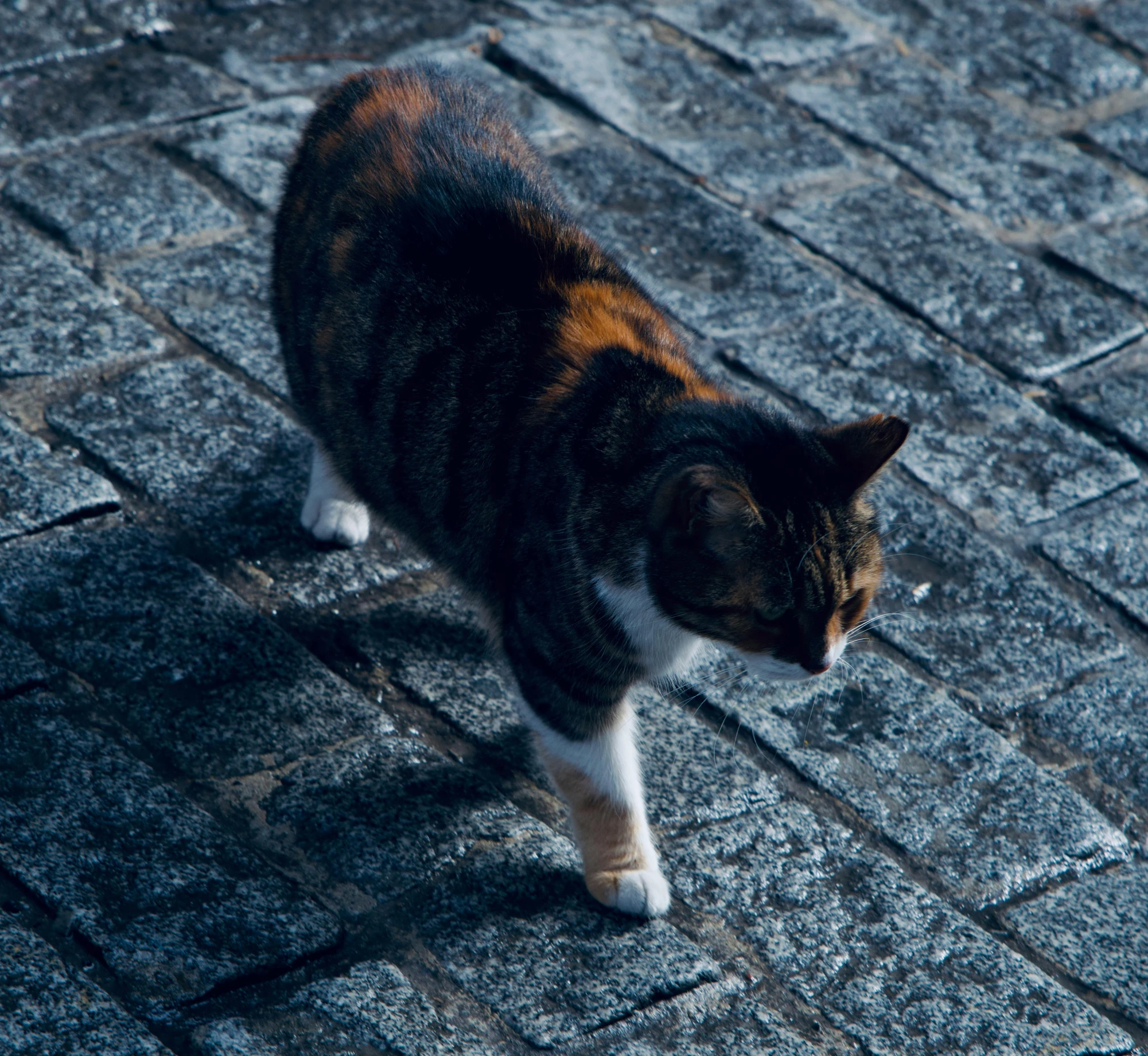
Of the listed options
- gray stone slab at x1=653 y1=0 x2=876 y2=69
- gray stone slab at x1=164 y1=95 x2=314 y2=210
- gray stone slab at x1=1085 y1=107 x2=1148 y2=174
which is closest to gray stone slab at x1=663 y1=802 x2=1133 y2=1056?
gray stone slab at x1=164 y1=95 x2=314 y2=210

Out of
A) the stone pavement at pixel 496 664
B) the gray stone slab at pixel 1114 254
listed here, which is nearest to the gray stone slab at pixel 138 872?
the stone pavement at pixel 496 664

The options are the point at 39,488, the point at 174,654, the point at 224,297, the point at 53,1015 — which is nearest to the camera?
the point at 53,1015

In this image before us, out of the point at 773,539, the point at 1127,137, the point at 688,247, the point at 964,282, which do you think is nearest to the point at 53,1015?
the point at 773,539

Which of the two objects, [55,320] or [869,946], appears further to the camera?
[55,320]

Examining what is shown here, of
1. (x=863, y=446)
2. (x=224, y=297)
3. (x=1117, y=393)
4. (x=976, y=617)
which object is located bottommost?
(x=976, y=617)

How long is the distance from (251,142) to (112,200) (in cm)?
51

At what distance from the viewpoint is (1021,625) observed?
342 cm

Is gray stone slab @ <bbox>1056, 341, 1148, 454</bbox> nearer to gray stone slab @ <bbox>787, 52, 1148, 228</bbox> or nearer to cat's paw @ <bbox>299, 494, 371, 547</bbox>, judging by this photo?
gray stone slab @ <bbox>787, 52, 1148, 228</bbox>

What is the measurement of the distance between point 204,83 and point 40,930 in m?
3.14

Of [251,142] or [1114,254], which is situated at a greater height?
[1114,254]

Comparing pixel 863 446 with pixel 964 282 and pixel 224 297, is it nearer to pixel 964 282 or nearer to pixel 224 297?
pixel 964 282

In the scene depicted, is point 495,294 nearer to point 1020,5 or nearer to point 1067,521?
point 1067,521

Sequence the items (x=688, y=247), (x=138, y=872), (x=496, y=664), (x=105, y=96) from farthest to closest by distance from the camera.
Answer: (x=105, y=96) → (x=688, y=247) → (x=496, y=664) → (x=138, y=872)

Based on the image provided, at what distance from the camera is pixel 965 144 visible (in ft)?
16.1
